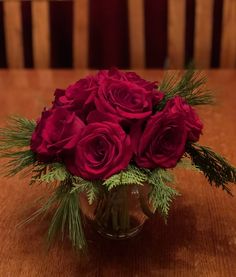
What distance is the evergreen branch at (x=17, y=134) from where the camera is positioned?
771 millimetres

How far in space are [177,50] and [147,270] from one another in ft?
3.78

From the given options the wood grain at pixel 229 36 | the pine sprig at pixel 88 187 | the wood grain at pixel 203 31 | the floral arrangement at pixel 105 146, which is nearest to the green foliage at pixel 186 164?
the floral arrangement at pixel 105 146

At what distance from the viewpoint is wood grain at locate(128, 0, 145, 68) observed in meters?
1.72

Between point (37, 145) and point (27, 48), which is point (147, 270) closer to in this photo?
point (37, 145)

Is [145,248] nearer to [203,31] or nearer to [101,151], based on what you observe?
[101,151]

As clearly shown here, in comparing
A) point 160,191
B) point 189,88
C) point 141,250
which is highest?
point 189,88

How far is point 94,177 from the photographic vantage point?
2.21 ft

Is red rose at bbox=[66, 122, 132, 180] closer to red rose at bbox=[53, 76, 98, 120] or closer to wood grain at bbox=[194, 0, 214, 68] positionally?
red rose at bbox=[53, 76, 98, 120]

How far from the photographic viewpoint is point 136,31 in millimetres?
1744

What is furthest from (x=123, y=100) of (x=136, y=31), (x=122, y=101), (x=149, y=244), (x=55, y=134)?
(x=136, y=31)

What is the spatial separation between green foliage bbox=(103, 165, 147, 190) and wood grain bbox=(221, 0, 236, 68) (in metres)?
1.21

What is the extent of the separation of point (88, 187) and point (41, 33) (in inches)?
46.9

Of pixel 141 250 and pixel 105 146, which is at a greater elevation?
pixel 105 146

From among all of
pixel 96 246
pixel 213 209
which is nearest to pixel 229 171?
pixel 213 209
